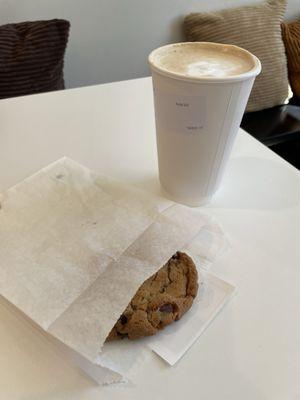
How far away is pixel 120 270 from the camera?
16.7 inches

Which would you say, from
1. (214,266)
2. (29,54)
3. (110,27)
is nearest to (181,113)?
(214,266)

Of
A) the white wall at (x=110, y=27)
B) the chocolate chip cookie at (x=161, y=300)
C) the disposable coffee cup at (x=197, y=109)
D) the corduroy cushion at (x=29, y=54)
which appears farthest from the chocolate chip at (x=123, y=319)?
the white wall at (x=110, y=27)

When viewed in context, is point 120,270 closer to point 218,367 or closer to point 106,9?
point 218,367

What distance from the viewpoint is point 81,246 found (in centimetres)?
45

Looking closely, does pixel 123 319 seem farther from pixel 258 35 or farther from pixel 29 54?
pixel 258 35

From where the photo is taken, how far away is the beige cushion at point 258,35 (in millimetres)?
1419

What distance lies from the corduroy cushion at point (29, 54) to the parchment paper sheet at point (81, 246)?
0.66m

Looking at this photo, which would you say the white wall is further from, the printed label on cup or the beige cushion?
the printed label on cup

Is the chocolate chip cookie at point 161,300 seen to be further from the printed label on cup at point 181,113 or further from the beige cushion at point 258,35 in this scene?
the beige cushion at point 258,35

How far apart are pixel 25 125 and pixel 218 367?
23.1 inches

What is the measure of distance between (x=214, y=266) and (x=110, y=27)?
1.19 metres

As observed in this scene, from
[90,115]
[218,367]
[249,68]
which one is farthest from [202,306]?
[90,115]

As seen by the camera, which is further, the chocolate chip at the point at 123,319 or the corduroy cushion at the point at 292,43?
the corduroy cushion at the point at 292,43

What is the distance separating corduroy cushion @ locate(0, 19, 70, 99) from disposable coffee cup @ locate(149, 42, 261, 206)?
0.73 m
